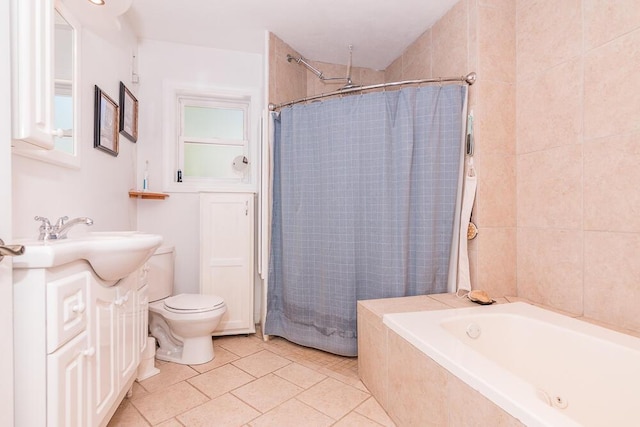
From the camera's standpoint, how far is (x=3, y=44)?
0.85 m

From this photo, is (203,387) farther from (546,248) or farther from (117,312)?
(546,248)

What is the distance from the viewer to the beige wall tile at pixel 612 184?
1327mm

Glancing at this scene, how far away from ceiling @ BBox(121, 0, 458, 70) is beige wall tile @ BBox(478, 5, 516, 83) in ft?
0.98

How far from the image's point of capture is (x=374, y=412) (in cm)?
150

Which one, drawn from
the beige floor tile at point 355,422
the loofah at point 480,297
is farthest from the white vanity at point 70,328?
the loofah at point 480,297

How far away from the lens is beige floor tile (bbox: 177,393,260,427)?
1436 millimetres

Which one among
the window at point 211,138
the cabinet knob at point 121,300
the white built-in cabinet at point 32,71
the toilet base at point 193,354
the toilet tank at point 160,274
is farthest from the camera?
the window at point 211,138

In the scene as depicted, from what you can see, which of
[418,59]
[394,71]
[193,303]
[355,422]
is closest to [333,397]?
[355,422]

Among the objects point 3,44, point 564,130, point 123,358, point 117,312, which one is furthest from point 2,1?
point 564,130

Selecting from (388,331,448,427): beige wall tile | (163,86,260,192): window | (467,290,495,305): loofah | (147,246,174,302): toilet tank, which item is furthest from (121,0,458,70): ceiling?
(388,331,448,427): beige wall tile

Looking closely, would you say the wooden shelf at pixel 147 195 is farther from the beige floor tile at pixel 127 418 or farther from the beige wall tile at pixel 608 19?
the beige wall tile at pixel 608 19

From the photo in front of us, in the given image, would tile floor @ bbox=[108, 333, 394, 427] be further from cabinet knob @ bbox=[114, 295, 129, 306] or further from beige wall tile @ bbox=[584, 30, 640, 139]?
beige wall tile @ bbox=[584, 30, 640, 139]

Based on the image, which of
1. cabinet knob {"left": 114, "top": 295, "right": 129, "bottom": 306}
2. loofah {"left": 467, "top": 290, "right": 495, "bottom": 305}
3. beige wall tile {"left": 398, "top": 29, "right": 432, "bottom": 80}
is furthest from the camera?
beige wall tile {"left": 398, "top": 29, "right": 432, "bottom": 80}

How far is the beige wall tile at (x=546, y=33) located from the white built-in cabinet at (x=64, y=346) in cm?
234
